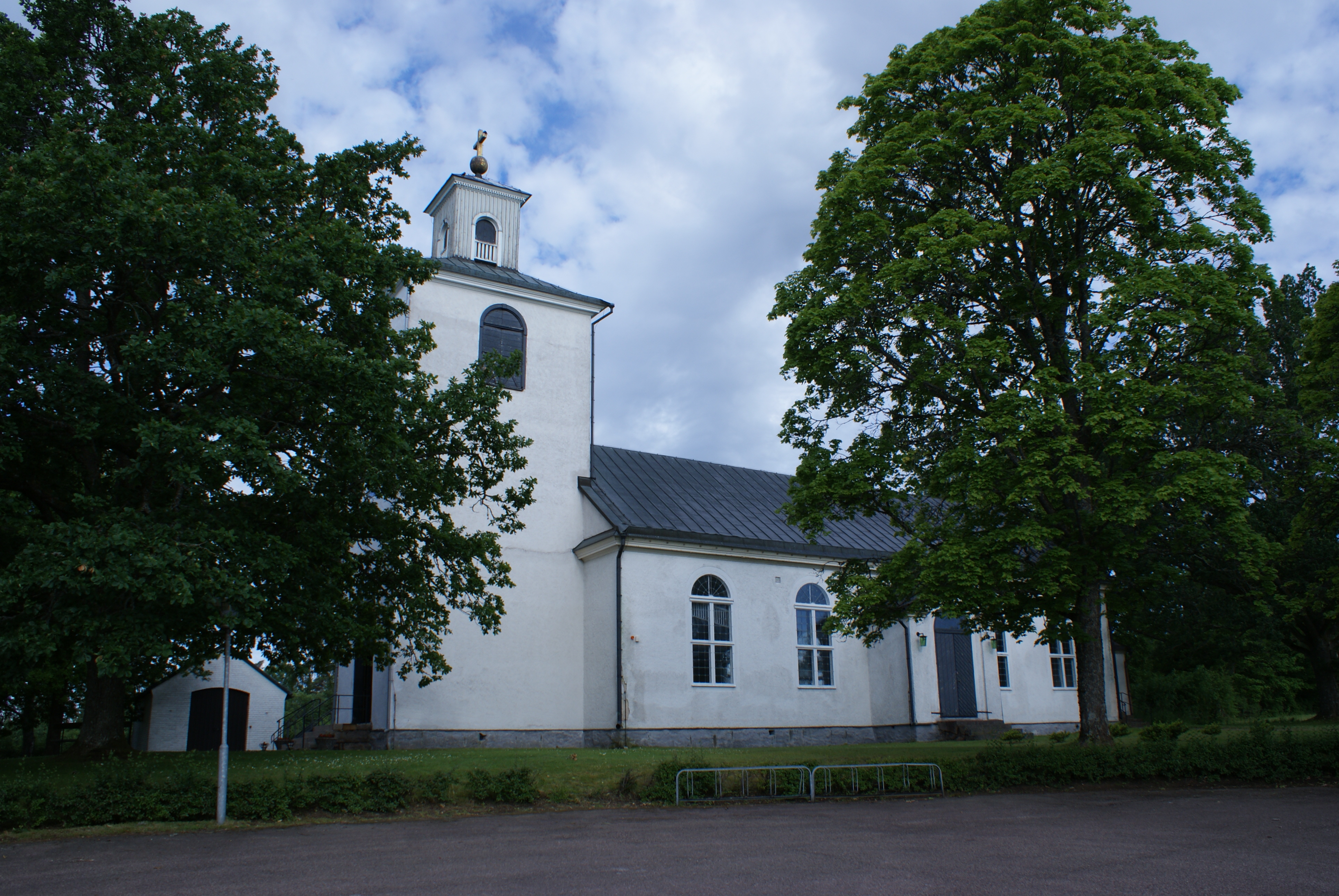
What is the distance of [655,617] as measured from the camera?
2212 centimetres

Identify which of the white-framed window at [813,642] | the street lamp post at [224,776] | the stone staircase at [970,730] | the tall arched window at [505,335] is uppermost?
the tall arched window at [505,335]

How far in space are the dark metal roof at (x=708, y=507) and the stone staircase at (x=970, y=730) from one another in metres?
4.94

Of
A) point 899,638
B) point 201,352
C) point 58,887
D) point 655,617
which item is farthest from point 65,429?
point 899,638

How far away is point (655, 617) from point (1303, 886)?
1602 cm

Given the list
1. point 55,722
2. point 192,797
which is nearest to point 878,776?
point 192,797

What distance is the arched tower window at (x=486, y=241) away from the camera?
26969 millimetres

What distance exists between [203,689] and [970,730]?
26102mm

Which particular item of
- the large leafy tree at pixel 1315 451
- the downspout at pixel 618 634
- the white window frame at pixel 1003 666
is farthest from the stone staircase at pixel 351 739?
the large leafy tree at pixel 1315 451

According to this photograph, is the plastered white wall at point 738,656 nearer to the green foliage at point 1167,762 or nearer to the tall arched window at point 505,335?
the tall arched window at point 505,335

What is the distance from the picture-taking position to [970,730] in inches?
997

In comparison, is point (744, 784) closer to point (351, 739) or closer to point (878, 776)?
point (878, 776)

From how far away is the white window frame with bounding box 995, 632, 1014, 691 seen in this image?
27.2m

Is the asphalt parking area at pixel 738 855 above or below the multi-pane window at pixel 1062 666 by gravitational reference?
below

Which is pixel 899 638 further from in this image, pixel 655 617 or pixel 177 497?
pixel 177 497
